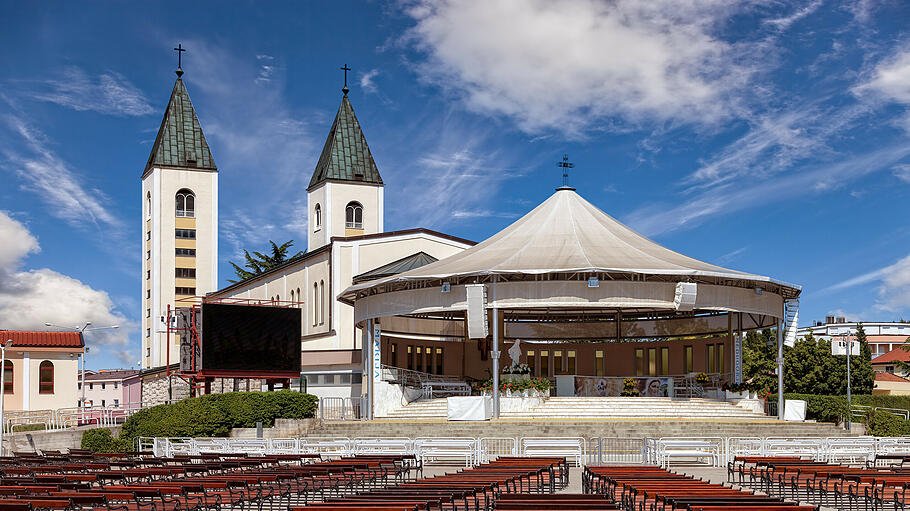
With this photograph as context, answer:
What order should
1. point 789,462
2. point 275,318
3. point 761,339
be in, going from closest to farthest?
point 789,462
point 275,318
point 761,339

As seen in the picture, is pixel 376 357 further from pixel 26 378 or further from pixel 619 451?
pixel 26 378

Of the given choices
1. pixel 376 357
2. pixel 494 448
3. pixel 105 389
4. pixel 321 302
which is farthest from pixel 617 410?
pixel 105 389

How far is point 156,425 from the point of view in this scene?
3456 cm

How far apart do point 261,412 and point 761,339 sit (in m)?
42.2

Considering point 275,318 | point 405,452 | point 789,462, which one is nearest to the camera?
point 789,462

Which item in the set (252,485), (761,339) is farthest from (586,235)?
(761,339)

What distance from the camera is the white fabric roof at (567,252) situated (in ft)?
112

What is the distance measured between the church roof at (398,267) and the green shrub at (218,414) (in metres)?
12.8

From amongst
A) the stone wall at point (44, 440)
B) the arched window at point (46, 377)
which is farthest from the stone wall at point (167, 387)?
the stone wall at point (44, 440)

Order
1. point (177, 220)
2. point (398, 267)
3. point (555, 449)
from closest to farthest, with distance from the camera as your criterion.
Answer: point (555, 449), point (398, 267), point (177, 220)

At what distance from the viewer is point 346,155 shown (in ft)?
246

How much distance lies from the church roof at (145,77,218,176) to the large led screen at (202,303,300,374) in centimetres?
3860

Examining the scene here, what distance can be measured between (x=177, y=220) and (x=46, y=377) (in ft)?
83.9

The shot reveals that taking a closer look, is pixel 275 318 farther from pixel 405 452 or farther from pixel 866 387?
pixel 866 387
